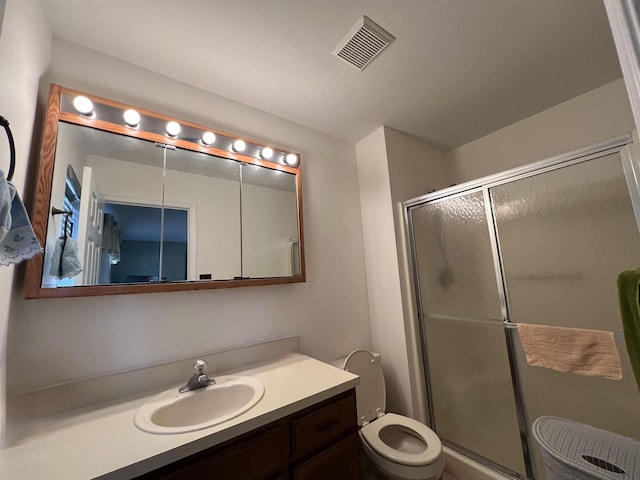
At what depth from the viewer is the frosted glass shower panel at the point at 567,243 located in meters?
1.23

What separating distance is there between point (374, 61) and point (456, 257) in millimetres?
1306

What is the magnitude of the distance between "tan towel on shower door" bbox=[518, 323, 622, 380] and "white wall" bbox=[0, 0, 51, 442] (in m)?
2.11

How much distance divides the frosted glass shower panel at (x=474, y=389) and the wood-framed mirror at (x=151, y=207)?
Result: 1.14m

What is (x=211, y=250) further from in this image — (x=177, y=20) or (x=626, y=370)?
(x=626, y=370)

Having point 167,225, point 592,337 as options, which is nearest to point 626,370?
point 592,337

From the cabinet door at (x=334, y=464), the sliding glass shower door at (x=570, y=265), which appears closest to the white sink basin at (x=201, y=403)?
the cabinet door at (x=334, y=464)

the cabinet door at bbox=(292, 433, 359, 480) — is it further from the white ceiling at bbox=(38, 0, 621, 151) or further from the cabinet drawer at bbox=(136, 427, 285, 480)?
the white ceiling at bbox=(38, 0, 621, 151)

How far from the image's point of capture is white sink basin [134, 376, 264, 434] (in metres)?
0.98

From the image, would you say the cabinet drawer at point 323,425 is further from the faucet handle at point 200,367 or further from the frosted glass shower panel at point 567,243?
the frosted glass shower panel at point 567,243

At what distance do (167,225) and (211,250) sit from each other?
0.24m

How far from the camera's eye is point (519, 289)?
1471 mm

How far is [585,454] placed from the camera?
0.97m

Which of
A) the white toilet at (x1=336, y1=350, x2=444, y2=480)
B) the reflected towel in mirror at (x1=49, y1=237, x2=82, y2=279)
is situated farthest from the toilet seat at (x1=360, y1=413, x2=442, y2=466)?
the reflected towel in mirror at (x1=49, y1=237, x2=82, y2=279)

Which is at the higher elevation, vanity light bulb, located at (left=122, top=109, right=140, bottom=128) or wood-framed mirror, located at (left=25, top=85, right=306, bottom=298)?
vanity light bulb, located at (left=122, top=109, right=140, bottom=128)
